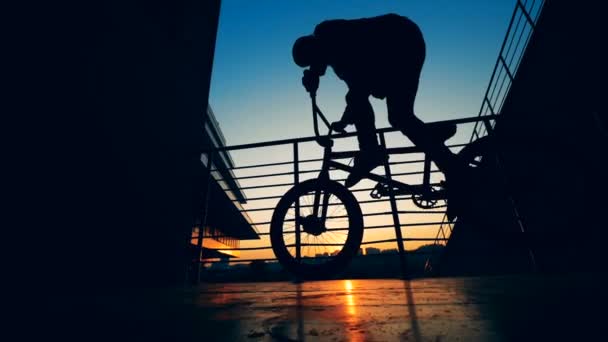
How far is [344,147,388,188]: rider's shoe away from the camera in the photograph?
6.27 ft

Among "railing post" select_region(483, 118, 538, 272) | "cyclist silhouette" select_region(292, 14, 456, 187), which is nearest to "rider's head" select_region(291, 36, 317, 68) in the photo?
"cyclist silhouette" select_region(292, 14, 456, 187)

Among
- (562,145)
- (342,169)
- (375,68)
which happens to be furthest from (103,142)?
(562,145)

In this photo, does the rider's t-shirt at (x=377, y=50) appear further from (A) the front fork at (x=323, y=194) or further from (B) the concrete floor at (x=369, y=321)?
(B) the concrete floor at (x=369, y=321)

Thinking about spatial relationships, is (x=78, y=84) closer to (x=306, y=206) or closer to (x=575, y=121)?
(x=306, y=206)

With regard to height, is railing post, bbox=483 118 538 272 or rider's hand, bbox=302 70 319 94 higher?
rider's hand, bbox=302 70 319 94

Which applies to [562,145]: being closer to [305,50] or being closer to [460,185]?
[460,185]

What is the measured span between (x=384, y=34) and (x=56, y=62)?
6.47 ft

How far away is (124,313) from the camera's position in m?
0.90

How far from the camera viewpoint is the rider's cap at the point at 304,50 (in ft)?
6.22

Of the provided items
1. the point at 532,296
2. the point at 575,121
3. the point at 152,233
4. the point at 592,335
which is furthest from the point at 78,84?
the point at 575,121

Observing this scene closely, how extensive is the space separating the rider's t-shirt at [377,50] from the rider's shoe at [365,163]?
435 mm

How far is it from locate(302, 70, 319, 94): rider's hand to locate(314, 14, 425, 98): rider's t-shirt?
0.19 metres

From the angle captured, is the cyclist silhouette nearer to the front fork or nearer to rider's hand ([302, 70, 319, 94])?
rider's hand ([302, 70, 319, 94])

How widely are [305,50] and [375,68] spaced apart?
55 cm
